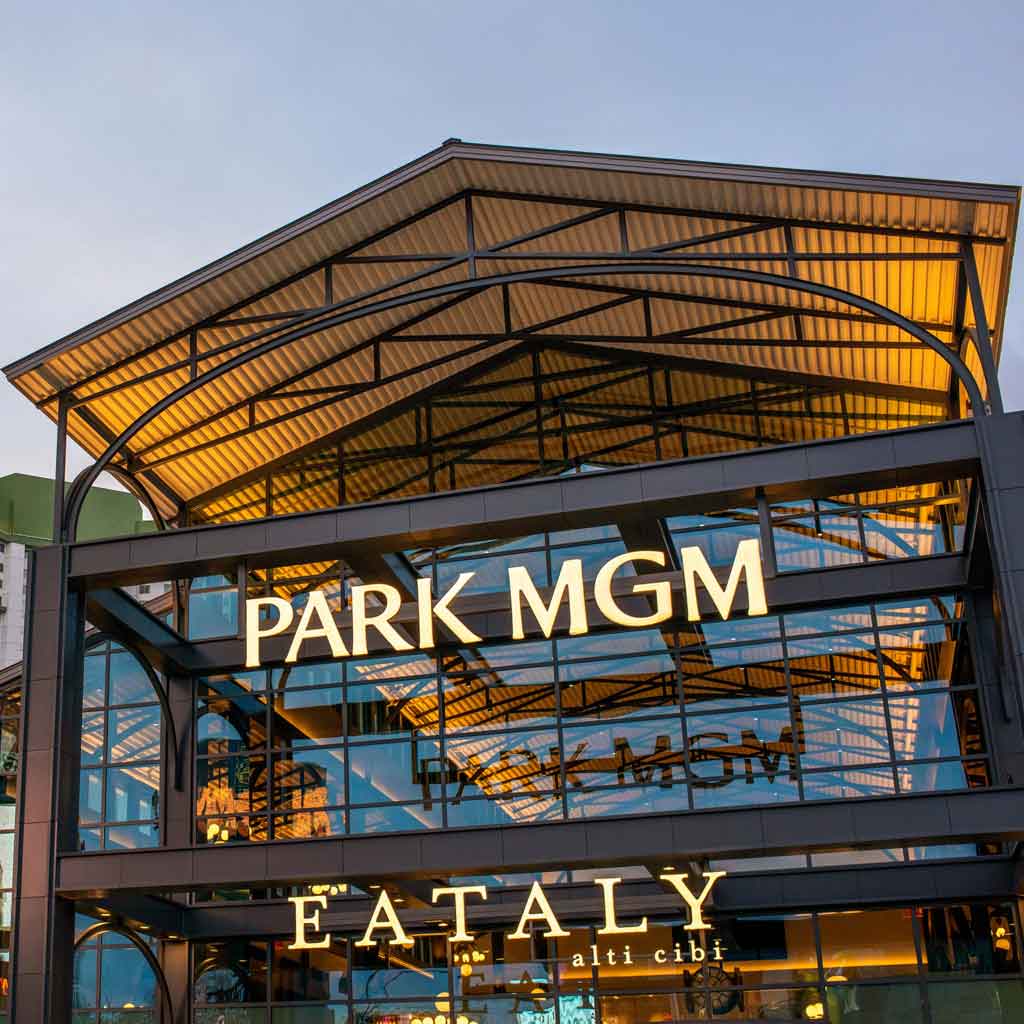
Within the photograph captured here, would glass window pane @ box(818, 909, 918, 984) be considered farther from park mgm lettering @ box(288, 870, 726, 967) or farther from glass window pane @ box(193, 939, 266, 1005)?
glass window pane @ box(193, 939, 266, 1005)

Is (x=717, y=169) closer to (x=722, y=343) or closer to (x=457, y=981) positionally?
(x=722, y=343)

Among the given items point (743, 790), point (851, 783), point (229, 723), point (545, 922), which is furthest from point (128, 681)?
point (851, 783)

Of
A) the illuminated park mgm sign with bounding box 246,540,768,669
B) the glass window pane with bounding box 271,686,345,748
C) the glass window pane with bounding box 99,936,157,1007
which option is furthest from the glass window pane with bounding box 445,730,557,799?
the glass window pane with bounding box 99,936,157,1007

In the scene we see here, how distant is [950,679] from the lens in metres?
26.3

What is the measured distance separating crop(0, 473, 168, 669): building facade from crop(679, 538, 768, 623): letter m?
8712 centimetres

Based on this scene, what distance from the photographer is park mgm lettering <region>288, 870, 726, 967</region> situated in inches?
884

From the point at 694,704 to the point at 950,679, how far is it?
15.7 ft

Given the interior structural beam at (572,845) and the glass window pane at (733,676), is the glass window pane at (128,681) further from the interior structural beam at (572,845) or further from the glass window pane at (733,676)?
the glass window pane at (733,676)

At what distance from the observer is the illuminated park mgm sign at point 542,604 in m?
21.1

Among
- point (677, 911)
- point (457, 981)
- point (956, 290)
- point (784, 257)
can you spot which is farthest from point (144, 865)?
point (956, 290)

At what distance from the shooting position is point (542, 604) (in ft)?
72.1

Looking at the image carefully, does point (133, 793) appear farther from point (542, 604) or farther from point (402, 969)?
point (542, 604)

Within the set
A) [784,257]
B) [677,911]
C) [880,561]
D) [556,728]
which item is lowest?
[677,911]

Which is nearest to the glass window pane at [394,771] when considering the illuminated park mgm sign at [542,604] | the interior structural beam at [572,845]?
the illuminated park mgm sign at [542,604]
